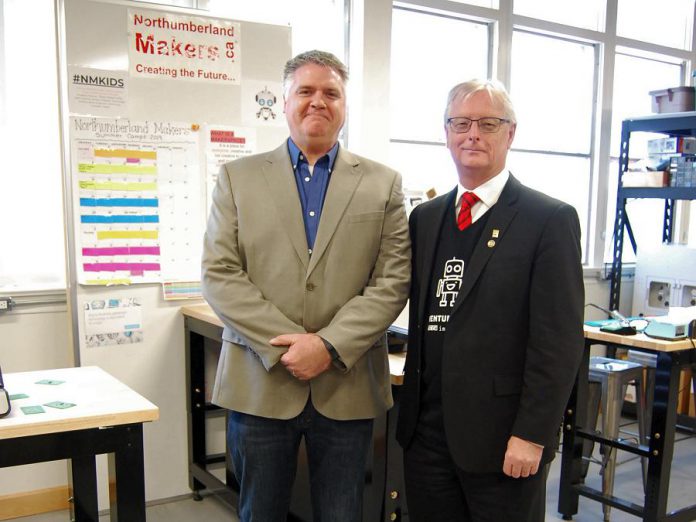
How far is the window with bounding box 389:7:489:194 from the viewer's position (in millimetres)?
3850

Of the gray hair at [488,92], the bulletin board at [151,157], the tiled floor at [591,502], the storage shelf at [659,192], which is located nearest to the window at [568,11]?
the storage shelf at [659,192]

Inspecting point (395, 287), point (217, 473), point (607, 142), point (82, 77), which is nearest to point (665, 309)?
point (607, 142)

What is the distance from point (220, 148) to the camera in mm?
2945

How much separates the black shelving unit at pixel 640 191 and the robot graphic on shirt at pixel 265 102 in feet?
8.08

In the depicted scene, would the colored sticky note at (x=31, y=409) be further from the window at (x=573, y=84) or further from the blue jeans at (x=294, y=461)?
the window at (x=573, y=84)

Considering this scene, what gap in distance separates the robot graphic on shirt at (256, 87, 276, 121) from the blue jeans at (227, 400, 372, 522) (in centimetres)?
174

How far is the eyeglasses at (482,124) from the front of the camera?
1.42m

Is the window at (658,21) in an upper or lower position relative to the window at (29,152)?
upper

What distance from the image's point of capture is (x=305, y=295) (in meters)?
1.58

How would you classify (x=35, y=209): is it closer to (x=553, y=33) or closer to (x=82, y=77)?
(x=82, y=77)

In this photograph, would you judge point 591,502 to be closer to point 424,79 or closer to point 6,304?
point 424,79

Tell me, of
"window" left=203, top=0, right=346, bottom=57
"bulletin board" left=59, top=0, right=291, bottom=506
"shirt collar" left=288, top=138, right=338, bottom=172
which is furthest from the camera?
"window" left=203, top=0, right=346, bottom=57

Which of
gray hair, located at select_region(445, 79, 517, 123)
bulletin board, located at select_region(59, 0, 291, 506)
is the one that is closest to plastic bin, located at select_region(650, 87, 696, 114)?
bulletin board, located at select_region(59, 0, 291, 506)

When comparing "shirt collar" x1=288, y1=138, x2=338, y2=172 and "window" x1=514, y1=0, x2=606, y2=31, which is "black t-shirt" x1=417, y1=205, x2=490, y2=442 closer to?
"shirt collar" x1=288, y1=138, x2=338, y2=172
